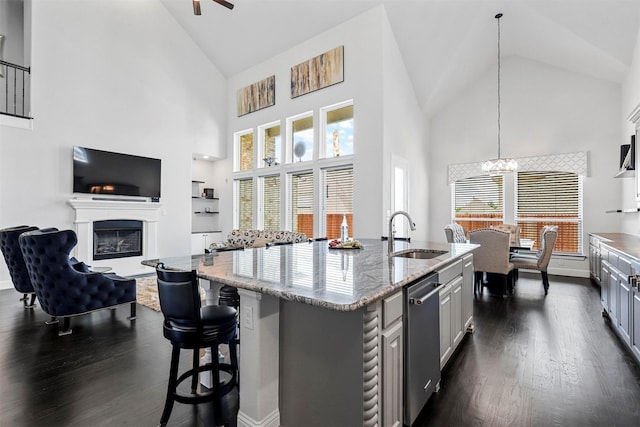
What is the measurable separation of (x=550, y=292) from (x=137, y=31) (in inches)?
369

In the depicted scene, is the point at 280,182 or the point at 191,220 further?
the point at 191,220

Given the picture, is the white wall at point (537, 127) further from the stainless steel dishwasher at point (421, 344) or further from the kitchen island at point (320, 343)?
the kitchen island at point (320, 343)

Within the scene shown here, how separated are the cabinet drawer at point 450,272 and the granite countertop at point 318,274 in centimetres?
9

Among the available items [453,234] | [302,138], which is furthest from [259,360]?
[302,138]

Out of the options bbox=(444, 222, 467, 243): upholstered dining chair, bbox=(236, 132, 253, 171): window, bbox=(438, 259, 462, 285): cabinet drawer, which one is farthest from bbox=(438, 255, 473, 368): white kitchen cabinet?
bbox=(236, 132, 253, 171): window

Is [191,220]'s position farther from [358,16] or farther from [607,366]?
[607,366]

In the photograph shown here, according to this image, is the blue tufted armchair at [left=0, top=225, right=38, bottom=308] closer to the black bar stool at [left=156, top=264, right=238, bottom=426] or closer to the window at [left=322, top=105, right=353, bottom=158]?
the black bar stool at [left=156, top=264, right=238, bottom=426]

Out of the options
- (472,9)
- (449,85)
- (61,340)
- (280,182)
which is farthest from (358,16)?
(61,340)

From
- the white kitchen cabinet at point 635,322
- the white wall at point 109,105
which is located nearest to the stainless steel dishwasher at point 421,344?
the white kitchen cabinet at point 635,322

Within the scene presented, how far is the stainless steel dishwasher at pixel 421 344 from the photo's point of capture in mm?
1658

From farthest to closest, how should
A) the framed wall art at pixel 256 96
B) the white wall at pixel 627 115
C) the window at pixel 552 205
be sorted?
the framed wall art at pixel 256 96
the window at pixel 552 205
the white wall at pixel 627 115

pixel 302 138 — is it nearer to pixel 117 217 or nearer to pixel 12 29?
pixel 117 217

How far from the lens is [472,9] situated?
522cm

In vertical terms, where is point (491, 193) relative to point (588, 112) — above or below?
below
